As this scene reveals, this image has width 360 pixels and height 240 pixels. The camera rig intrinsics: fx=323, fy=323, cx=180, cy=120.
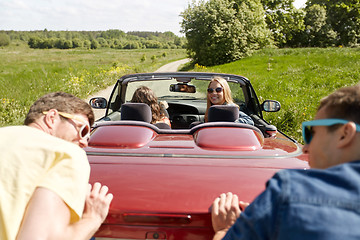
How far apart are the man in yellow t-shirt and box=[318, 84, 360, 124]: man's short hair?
1079 millimetres

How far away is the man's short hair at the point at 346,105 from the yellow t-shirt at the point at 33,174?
1077mm

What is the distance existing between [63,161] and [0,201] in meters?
0.29

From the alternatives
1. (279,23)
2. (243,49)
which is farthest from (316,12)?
(243,49)

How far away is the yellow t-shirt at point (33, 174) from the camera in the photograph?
1.33 meters

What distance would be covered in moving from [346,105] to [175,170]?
3.28 ft

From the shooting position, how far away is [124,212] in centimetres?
161

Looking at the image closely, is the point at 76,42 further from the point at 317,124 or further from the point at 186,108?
the point at 317,124

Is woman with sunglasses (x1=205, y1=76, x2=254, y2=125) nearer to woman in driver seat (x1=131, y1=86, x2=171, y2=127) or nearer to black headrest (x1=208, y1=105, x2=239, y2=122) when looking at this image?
woman in driver seat (x1=131, y1=86, x2=171, y2=127)

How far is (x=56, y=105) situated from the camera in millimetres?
1766

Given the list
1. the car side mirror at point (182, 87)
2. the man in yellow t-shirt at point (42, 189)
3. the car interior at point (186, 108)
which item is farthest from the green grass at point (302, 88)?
the man in yellow t-shirt at point (42, 189)

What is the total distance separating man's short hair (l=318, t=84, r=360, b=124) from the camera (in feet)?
3.73

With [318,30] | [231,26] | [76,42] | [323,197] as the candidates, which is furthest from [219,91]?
[76,42]

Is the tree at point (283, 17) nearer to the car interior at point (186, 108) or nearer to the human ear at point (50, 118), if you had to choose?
the car interior at point (186, 108)

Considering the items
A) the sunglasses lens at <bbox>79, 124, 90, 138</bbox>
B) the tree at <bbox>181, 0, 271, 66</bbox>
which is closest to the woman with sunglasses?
the sunglasses lens at <bbox>79, 124, 90, 138</bbox>
